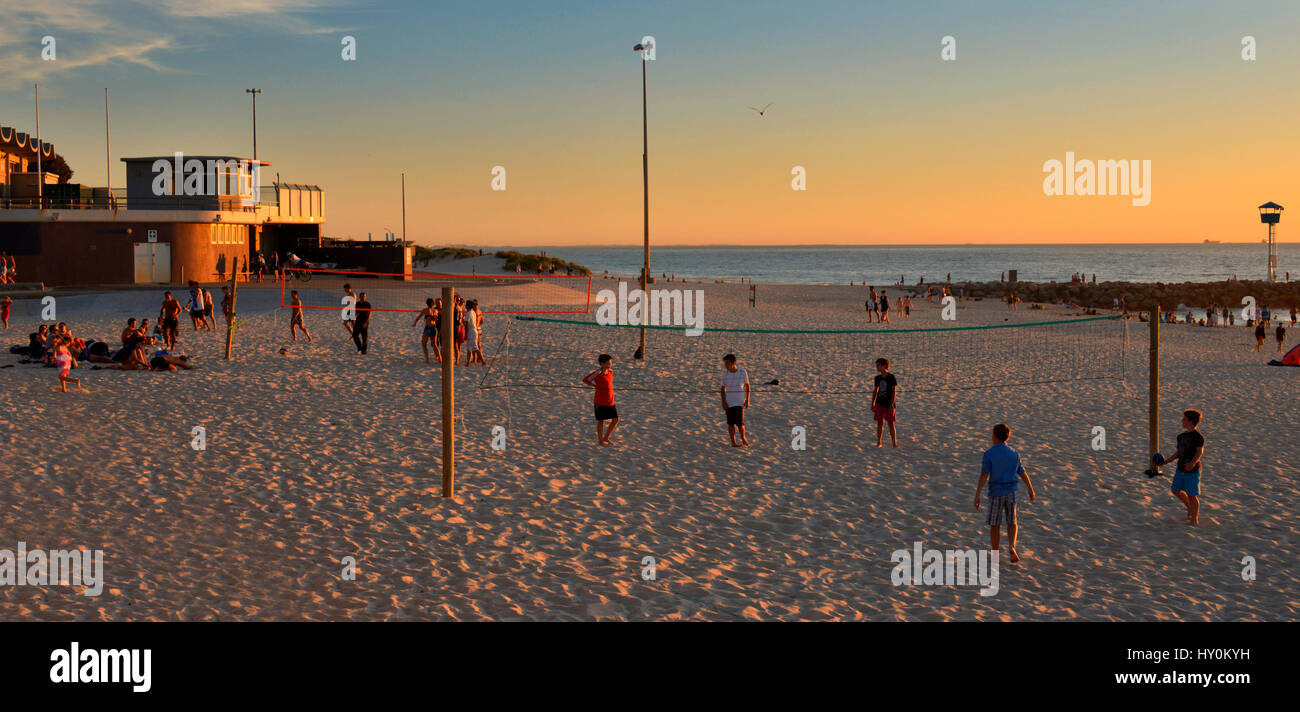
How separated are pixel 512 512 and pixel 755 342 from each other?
1672cm

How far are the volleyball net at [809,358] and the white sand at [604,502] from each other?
624 mm

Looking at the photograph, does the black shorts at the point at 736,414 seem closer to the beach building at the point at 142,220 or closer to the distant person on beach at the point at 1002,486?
the distant person on beach at the point at 1002,486

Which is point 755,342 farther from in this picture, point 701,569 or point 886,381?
point 701,569

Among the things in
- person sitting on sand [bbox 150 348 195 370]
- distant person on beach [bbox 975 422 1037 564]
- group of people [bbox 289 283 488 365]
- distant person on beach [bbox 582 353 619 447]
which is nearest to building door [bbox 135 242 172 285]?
group of people [bbox 289 283 488 365]

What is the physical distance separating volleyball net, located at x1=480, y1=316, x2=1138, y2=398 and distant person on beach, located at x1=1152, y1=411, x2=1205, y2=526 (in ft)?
19.5

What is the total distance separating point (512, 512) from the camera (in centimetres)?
952

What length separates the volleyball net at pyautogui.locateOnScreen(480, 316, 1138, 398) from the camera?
1831cm

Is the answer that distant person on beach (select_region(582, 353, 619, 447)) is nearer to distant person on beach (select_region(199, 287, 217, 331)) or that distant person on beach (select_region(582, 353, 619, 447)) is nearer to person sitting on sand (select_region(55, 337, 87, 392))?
person sitting on sand (select_region(55, 337, 87, 392))

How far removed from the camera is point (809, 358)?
73.9 feet

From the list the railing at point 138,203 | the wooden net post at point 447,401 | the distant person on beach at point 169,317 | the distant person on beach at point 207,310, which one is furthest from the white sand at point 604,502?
the railing at point 138,203

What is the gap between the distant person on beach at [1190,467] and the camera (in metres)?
9.13

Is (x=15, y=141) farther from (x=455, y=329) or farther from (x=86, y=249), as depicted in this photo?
(x=455, y=329)

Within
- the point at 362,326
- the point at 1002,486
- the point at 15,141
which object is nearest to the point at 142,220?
the point at 15,141
